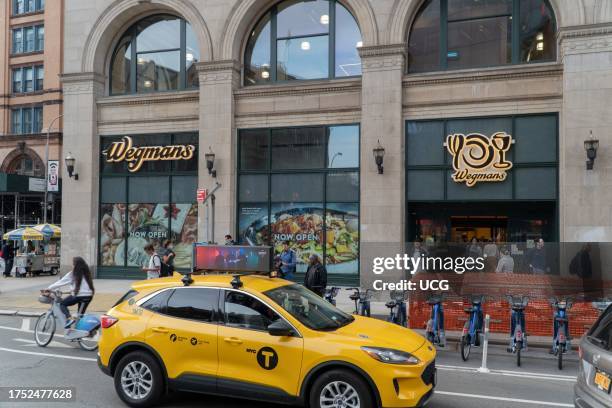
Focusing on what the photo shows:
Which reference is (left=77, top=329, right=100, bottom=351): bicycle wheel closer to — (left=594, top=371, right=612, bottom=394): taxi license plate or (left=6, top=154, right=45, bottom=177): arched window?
(left=594, top=371, right=612, bottom=394): taxi license plate

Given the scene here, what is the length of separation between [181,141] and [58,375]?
1397cm

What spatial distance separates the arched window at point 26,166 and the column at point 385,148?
Result: 108ft

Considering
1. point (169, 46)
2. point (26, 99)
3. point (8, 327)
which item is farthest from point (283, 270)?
point (26, 99)

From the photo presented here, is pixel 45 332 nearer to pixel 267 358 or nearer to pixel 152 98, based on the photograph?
pixel 267 358

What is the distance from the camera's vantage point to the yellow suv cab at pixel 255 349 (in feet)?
18.6

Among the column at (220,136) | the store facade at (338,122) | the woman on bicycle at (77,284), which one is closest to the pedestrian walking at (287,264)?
the store facade at (338,122)

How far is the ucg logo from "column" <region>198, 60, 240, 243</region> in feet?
45.4

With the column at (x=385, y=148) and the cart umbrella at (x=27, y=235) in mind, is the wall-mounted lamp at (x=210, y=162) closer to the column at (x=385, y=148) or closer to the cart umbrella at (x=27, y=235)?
the column at (x=385, y=148)

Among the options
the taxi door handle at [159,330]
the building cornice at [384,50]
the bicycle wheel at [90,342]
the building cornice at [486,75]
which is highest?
the building cornice at [384,50]

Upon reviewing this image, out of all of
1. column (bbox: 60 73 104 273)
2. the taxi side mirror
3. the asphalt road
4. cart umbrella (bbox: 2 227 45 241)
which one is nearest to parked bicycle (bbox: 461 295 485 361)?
the asphalt road

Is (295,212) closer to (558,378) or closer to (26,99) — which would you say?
(558,378)

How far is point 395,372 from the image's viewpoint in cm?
557

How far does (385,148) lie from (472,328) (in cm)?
915

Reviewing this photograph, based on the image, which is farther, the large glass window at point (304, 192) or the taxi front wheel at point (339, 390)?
the large glass window at point (304, 192)
